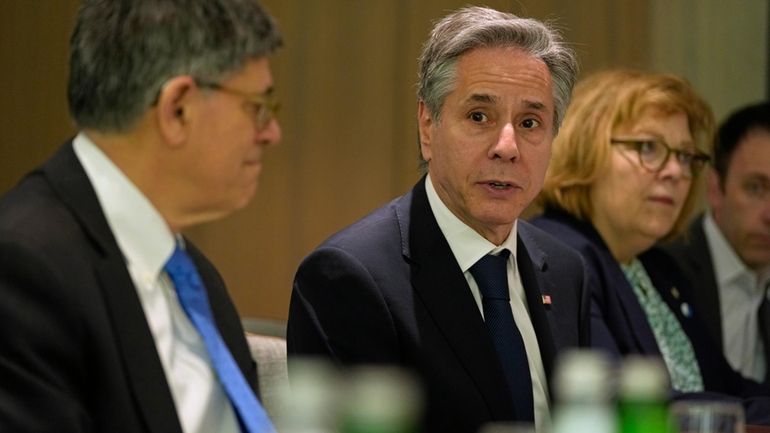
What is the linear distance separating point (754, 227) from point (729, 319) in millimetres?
340

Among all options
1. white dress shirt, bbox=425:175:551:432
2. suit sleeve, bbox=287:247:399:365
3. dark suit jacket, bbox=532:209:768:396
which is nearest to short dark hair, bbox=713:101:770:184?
dark suit jacket, bbox=532:209:768:396

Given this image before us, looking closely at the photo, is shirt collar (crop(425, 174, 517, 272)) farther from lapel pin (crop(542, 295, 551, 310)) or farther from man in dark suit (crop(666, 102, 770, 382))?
man in dark suit (crop(666, 102, 770, 382))

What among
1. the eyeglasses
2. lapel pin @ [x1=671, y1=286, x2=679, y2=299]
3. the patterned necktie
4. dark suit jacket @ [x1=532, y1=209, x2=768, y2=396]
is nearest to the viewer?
the eyeglasses

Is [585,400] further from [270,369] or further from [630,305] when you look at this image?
[630,305]

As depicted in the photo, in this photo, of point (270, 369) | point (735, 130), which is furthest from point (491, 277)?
point (735, 130)

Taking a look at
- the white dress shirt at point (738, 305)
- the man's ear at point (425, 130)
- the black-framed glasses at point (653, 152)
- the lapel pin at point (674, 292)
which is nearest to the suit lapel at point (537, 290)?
the man's ear at point (425, 130)

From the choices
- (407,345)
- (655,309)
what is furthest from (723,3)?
(407,345)

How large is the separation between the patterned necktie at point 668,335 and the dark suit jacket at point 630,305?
0.03m

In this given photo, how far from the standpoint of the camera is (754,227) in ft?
15.1

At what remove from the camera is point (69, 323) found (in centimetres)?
184

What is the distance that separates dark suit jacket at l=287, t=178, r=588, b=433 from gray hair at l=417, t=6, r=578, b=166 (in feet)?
1.14

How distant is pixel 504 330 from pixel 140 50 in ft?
4.15

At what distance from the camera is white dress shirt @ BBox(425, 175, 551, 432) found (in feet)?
9.64

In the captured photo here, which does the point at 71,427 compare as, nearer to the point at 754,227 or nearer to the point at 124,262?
the point at 124,262
